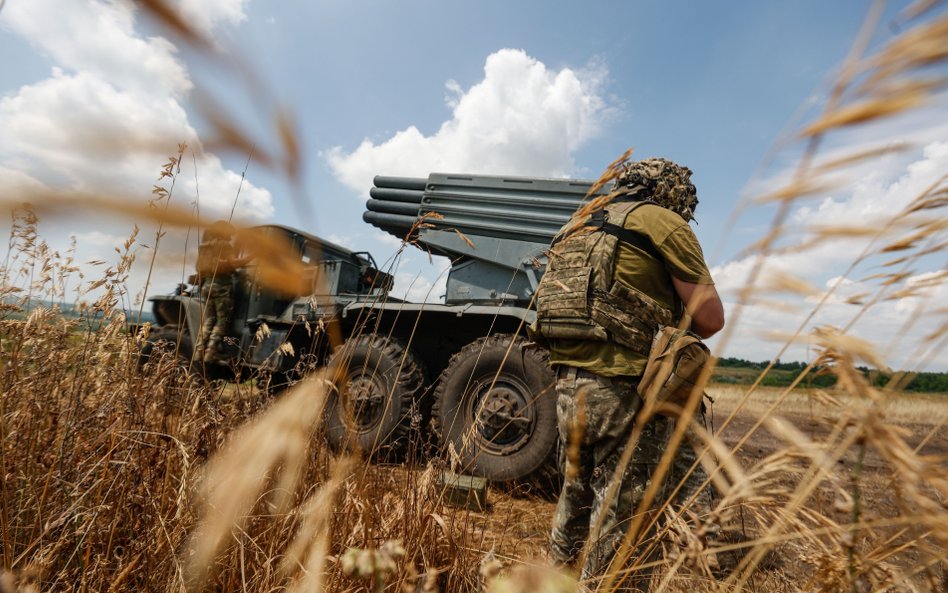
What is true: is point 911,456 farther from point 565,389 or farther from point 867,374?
point 565,389

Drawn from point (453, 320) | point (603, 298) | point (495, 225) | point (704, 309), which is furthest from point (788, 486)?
point (495, 225)

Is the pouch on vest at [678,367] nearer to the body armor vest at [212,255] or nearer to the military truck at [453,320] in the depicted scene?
the military truck at [453,320]

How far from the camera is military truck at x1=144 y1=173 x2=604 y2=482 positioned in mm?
3451

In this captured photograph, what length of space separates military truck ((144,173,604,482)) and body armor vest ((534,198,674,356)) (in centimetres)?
98

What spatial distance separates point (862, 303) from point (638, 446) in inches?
50.8

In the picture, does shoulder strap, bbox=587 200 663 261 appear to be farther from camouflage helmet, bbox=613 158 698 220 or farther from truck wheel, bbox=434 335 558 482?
truck wheel, bbox=434 335 558 482

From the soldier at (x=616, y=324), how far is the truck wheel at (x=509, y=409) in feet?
4.05

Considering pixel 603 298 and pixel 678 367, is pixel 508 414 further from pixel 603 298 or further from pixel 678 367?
pixel 678 367

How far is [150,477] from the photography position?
124 centimetres

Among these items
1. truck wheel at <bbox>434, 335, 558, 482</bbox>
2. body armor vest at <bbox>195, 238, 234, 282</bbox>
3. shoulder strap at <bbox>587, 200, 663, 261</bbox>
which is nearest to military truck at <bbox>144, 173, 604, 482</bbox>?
truck wheel at <bbox>434, 335, 558, 482</bbox>

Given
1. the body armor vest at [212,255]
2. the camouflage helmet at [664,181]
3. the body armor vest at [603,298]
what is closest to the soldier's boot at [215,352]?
the body armor vest at [212,255]

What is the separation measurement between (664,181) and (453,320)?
2640mm

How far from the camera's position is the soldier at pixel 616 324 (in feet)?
5.98

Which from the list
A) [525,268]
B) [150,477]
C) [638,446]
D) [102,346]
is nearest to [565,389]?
[638,446]
